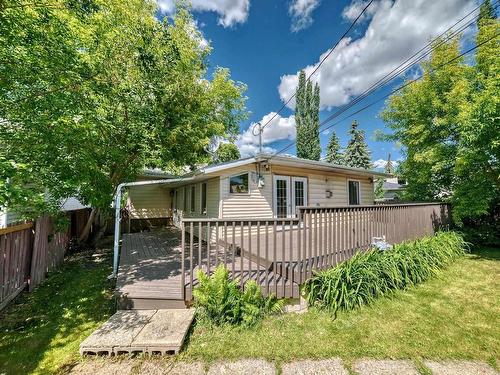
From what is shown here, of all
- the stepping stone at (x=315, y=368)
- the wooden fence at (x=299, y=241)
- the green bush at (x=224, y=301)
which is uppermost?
the wooden fence at (x=299, y=241)

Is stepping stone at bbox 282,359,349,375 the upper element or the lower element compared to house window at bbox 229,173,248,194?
lower

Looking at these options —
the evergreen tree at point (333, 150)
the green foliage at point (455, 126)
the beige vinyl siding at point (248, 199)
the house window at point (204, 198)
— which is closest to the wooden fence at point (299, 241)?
the beige vinyl siding at point (248, 199)

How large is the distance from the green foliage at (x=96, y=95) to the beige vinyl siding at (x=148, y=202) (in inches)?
212

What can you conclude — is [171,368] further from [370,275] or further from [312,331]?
[370,275]

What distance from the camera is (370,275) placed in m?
4.00

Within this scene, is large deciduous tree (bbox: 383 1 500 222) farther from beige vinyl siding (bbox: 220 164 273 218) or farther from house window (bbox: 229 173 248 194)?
house window (bbox: 229 173 248 194)

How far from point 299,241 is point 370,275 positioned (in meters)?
1.49

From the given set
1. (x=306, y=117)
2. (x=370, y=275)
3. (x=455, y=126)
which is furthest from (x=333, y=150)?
(x=370, y=275)

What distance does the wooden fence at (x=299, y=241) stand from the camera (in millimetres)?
3539

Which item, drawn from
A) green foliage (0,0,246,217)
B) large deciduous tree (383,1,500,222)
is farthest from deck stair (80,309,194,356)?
large deciduous tree (383,1,500,222)

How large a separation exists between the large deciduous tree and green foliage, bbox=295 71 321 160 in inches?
602

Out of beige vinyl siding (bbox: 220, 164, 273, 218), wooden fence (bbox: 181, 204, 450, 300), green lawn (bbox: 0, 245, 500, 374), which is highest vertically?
beige vinyl siding (bbox: 220, 164, 273, 218)

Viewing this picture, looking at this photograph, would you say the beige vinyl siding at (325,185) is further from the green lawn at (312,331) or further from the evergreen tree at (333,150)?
the evergreen tree at (333,150)

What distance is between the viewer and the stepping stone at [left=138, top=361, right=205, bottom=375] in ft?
7.77
